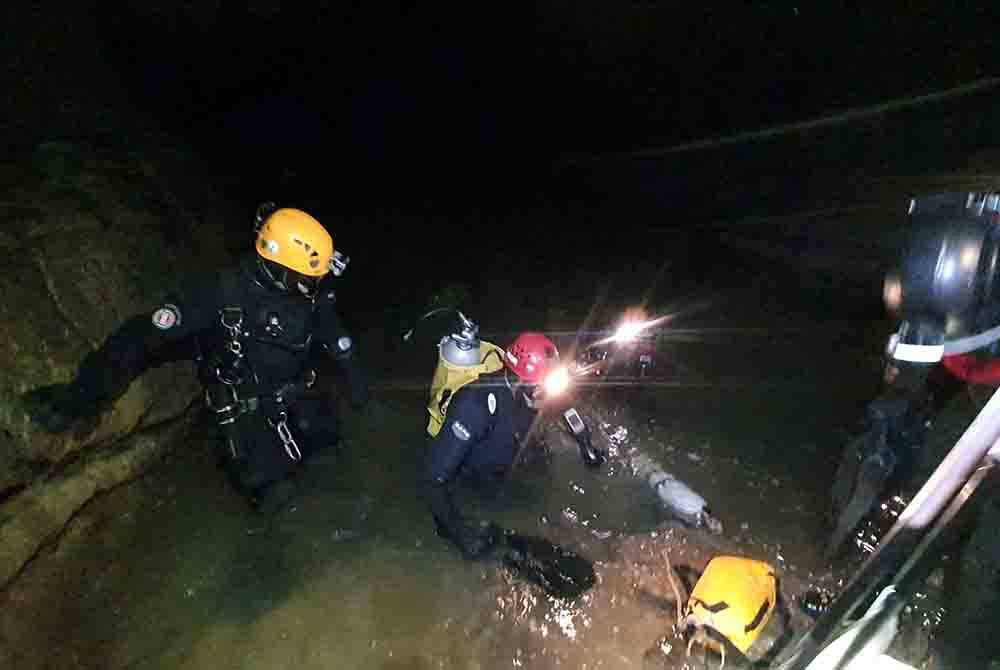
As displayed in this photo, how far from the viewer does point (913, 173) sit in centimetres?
778

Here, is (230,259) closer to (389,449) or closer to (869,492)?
(389,449)

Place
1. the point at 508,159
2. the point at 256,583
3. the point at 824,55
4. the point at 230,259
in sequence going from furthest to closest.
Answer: the point at 508,159, the point at 824,55, the point at 230,259, the point at 256,583

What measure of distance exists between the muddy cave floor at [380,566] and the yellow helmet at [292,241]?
195cm

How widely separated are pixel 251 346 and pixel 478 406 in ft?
6.45

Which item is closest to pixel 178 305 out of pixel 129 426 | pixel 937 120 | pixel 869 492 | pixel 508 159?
pixel 129 426

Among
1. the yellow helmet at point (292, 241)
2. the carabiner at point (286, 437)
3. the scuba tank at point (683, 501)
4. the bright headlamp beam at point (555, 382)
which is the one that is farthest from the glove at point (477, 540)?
the yellow helmet at point (292, 241)

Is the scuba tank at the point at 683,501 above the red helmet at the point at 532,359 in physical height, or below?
below

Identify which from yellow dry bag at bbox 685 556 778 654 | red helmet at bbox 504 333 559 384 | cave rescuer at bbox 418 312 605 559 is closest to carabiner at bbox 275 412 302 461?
cave rescuer at bbox 418 312 605 559

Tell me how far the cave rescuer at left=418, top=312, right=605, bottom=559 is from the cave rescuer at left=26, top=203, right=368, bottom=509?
4.10 ft

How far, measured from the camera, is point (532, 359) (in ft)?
13.1

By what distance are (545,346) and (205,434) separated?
325 cm

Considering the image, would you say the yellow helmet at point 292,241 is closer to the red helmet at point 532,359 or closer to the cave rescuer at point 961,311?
the red helmet at point 532,359

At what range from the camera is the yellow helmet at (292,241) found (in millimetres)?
4137

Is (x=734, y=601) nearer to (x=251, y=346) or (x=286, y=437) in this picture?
Answer: (x=286, y=437)
